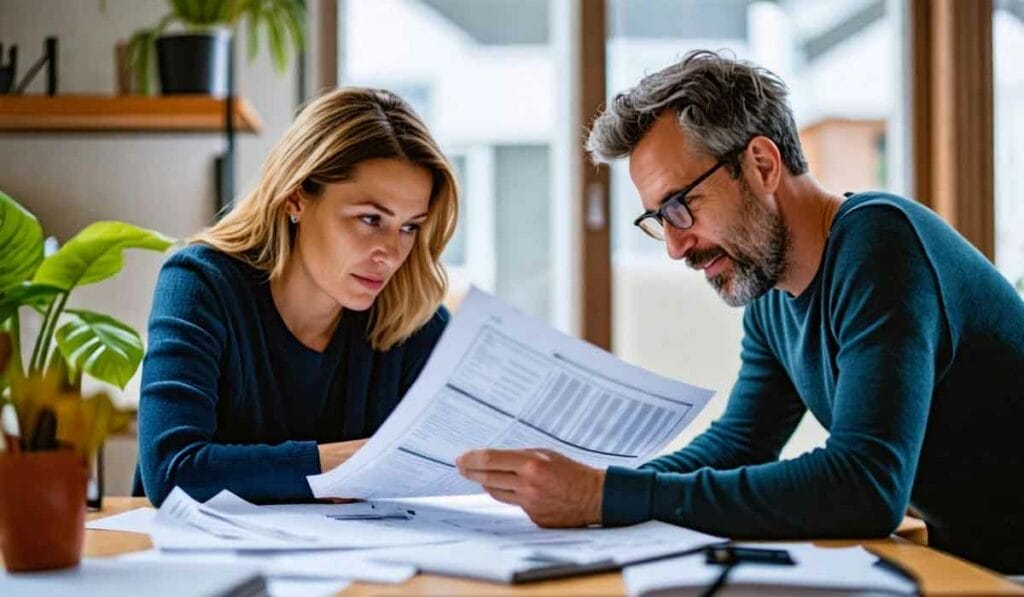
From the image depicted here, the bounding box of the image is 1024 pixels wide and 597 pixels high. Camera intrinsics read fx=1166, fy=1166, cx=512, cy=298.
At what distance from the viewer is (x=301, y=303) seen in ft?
5.44

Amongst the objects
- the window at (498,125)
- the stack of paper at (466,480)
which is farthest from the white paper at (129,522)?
the window at (498,125)

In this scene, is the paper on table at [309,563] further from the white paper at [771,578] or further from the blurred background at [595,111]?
the blurred background at [595,111]

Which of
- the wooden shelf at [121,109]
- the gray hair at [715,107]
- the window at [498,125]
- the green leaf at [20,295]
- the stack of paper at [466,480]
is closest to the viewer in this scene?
the stack of paper at [466,480]

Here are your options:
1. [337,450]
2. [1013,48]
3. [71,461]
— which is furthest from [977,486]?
[1013,48]

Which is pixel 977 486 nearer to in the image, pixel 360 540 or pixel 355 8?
pixel 360 540

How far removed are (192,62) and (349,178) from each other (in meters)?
1.04

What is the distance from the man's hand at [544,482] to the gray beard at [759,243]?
425 mm

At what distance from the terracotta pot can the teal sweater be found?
0.48m

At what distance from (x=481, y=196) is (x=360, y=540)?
76.7 inches

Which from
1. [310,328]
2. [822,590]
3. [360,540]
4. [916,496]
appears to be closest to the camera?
[822,590]

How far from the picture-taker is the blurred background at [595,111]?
282cm

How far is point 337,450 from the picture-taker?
1.30 meters

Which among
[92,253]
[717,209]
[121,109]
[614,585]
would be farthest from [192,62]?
[614,585]

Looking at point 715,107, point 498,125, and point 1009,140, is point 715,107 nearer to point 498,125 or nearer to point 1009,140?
point 498,125
